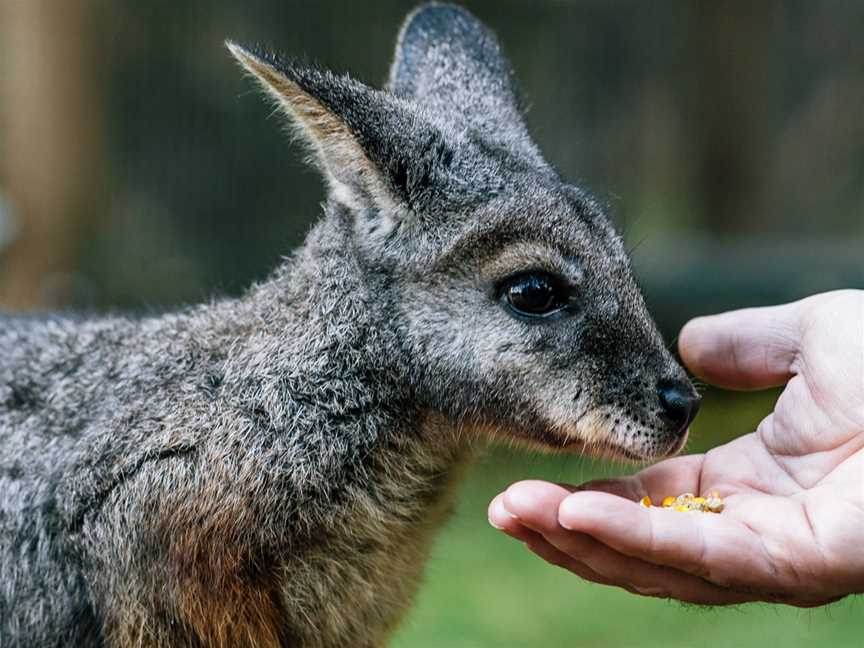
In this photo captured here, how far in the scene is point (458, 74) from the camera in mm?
5055

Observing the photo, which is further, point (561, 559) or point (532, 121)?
point (532, 121)

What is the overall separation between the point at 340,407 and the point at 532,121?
19.6ft

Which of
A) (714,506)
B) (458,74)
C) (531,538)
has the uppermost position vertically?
(458,74)

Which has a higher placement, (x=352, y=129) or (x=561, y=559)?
(x=352, y=129)

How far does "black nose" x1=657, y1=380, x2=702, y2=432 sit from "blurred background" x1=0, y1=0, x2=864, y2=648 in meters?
5.42

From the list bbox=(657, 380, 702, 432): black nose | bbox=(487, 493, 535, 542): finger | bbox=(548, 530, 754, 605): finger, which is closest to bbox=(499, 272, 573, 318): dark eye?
bbox=(657, 380, 702, 432): black nose

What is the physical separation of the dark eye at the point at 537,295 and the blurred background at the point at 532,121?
5574 mm

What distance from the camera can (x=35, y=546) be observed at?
4191 millimetres

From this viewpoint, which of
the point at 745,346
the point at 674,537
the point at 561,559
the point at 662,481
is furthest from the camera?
the point at 745,346

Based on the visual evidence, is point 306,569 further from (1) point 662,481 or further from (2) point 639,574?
(1) point 662,481

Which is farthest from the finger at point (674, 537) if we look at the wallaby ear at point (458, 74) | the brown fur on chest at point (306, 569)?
the wallaby ear at point (458, 74)

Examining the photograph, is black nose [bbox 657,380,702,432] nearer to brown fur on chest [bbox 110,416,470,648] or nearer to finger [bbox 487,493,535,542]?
finger [bbox 487,493,535,542]

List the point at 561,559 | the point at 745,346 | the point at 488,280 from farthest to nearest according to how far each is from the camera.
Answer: the point at 745,346, the point at 488,280, the point at 561,559

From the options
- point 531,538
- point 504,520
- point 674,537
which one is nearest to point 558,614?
point 531,538
